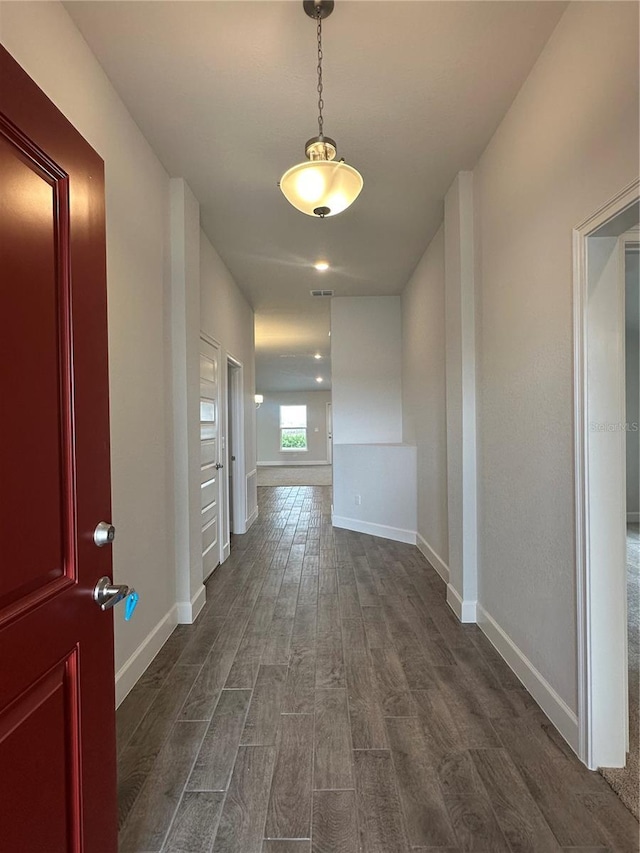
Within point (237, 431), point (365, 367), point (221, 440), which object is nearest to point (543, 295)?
point (221, 440)

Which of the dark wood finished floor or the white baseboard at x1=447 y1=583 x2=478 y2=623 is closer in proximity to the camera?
the dark wood finished floor

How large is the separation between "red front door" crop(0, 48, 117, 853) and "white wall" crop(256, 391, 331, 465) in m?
14.0

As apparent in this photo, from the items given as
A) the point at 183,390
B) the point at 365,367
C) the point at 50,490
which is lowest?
the point at 50,490

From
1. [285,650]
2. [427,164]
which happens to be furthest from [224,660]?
[427,164]

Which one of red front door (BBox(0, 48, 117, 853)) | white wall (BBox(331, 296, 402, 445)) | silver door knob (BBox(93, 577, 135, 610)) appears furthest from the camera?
white wall (BBox(331, 296, 402, 445))

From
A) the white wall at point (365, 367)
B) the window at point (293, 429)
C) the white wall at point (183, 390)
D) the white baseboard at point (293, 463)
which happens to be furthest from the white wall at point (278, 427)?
the white wall at point (183, 390)

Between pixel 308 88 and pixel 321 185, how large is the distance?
657mm

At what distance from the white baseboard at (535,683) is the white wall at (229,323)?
299 cm

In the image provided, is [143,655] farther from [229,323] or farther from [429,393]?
[229,323]

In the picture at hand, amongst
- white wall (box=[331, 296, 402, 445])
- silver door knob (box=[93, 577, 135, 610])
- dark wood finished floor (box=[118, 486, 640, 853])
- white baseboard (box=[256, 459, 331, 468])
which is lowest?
dark wood finished floor (box=[118, 486, 640, 853])

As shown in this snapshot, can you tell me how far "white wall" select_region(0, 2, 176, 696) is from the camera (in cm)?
169

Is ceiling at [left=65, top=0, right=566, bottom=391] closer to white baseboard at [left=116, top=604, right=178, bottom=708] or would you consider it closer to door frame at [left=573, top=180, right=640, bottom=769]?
door frame at [left=573, top=180, right=640, bottom=769]

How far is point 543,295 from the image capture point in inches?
77.7

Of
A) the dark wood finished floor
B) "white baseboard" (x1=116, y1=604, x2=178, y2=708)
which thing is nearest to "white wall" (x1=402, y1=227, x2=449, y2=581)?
the dark wood finished floor
